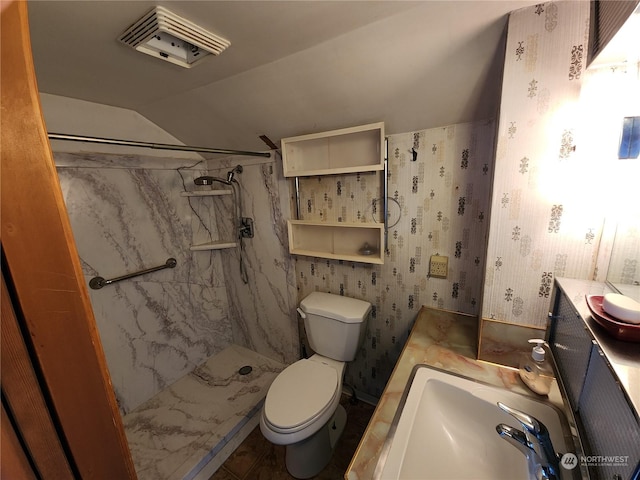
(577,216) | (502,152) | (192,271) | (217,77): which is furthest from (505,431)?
(192,271)

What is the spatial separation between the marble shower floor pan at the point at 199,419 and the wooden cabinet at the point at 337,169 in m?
1.19

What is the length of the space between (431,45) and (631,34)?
518mm

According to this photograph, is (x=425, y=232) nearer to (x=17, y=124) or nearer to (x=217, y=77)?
(x=217, y=77)

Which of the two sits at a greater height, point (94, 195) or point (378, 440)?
point (94, 195)

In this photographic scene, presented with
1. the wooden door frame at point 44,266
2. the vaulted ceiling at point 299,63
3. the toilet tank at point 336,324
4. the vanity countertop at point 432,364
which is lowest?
the toilet tank at point 336,324

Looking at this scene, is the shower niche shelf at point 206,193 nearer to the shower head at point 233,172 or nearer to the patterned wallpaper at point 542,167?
the shower head at point 233,172

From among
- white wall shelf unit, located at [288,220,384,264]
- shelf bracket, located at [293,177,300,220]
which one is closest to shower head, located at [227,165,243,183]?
shelf bracket, located at [293,177,300,220]

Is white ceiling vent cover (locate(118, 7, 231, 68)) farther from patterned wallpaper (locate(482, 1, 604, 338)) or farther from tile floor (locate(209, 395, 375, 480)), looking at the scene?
tile floor (locate(209, 395, 375, 480))

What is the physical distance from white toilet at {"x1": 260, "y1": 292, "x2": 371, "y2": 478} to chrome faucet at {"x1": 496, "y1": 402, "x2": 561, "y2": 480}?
880mm

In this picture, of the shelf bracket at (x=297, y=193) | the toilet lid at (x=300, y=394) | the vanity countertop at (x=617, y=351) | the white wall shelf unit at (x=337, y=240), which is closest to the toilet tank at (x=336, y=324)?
the toilet lid at (x=300, y=394)

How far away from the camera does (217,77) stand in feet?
4.10

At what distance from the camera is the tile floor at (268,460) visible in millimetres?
1438

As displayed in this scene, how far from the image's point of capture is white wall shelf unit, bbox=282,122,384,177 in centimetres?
136

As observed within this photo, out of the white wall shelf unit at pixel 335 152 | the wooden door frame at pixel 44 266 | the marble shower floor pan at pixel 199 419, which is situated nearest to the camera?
the wooden door frame at pixel 44 266
